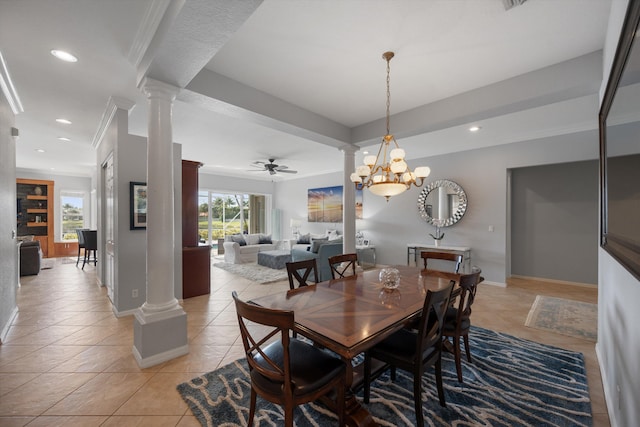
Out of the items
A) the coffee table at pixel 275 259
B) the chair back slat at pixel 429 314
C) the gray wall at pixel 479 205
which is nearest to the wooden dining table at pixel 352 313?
the chair back slat at pixel 429 314

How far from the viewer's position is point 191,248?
4.34 metres

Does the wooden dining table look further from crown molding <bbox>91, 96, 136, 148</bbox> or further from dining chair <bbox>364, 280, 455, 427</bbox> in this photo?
crown molding <bbox>91, 96, 136, 148</bbox>

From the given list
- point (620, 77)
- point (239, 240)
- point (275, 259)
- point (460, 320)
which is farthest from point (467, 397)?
point (239, 240)

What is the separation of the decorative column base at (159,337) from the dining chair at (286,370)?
48.8 inches

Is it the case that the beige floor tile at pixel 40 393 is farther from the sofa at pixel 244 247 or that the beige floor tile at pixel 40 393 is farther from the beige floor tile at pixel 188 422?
the sofa at pixel 244 247

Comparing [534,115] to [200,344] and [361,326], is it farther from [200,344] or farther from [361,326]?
[200,344]

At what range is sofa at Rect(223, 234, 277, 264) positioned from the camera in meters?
7.23

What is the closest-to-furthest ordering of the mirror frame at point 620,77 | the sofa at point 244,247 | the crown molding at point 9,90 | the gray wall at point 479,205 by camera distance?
the mirror frame at point 620,77, the crown molding at point 9,90, the gray wall at point 479,205, the sofa at point 244,247

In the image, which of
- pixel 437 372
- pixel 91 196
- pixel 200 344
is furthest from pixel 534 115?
pixel 91 196

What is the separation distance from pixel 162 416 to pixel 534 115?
5.42 meters

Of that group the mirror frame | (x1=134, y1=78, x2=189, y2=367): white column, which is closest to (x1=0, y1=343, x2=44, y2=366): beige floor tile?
(x1=134, y1=78, x2=189, y2=367): white column

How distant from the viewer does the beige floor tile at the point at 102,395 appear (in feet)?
5.91

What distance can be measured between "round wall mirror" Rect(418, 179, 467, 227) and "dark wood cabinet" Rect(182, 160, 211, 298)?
4659 mm

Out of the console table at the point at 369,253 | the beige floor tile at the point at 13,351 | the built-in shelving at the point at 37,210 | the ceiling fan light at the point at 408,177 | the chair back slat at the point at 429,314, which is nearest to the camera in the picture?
the chair back slat at the point at 429,314
